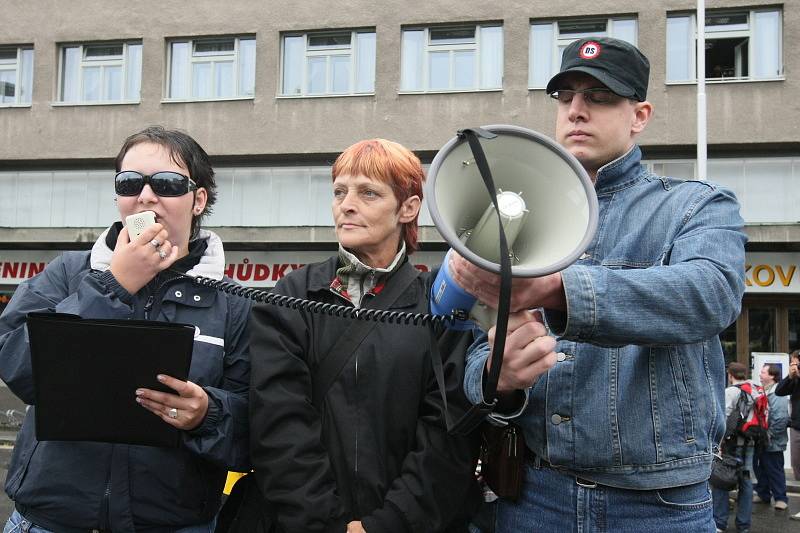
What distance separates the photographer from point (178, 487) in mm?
2318

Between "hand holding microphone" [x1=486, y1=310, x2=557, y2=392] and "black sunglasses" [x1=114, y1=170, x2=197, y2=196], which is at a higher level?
"black sunglasses" [x1=114, y1=170, x2=197, y2=196]

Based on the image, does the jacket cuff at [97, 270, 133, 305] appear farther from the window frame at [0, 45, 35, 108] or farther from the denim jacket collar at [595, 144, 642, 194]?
the window frame at [0, 45, 35, 108]

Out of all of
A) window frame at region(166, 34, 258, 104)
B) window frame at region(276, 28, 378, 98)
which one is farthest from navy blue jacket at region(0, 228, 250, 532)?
window frame at region(166, 34, 258, 104)

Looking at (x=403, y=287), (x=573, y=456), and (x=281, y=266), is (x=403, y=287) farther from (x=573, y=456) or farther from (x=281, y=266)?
(x=281, y=266)

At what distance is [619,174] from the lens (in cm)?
213

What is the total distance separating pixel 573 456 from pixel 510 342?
1.47 feet

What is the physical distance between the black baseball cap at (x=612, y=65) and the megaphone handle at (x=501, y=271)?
643mm

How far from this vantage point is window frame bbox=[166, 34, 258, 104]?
61.9 ft

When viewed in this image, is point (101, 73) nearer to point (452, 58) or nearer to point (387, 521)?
point (452, 58)

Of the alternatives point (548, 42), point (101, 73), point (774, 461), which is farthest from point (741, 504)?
point (101, 73)

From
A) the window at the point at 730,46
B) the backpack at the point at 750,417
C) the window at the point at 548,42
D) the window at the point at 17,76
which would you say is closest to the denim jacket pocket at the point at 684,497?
the backpack at the point at 750,417

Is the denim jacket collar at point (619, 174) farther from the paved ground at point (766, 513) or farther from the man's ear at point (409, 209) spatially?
the paved ground at point (766, 513)

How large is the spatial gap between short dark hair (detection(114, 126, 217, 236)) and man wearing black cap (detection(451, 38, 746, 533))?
1.16 metres

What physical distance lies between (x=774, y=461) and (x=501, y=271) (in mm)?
9882
